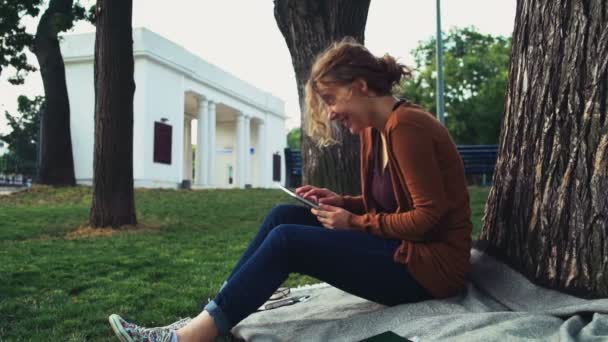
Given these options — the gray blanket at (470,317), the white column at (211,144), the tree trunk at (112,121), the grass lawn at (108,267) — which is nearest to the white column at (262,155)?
the white column at (211,144)

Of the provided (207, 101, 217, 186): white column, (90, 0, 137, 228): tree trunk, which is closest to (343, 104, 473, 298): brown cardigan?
(90, 0, 137, 228): tree trunk

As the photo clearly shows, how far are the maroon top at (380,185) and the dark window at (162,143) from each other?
816 inches

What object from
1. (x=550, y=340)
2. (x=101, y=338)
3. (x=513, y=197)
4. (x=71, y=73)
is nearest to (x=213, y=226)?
(x=101, y=338)

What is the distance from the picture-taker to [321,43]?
6.84 meters

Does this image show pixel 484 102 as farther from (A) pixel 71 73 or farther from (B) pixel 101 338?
(B) pixel 101 338

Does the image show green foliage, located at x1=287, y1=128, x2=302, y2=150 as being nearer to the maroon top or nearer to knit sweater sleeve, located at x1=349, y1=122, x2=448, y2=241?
the maroon top

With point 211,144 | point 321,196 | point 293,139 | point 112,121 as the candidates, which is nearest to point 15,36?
point 112,121

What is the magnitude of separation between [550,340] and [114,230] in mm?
7117

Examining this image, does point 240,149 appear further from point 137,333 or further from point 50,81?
point 137,333

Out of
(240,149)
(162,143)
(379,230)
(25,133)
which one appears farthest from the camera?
(25,133)

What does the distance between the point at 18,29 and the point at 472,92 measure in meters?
27.4

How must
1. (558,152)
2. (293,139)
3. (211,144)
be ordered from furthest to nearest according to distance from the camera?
(293,139) < (211,144) < (558,152)

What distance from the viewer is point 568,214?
268cm

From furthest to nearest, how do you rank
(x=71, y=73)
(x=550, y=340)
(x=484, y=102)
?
(x=484, y=102), (x=71, y=73), (x=550, y=340)
